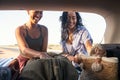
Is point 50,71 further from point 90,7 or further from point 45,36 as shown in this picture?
point 90,7

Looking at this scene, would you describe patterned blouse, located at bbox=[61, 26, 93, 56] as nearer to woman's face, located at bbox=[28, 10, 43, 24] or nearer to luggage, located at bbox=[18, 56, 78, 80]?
woman's face, located at bbox=[28, 10, 43, 24]

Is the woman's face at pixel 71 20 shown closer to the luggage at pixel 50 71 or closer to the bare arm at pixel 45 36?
the bare arm at pixel 45 36

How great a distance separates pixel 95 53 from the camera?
1.61 metres

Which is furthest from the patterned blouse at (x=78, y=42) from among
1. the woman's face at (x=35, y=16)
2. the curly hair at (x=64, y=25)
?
the woman's face at (x=35, y=16)

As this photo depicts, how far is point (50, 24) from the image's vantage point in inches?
73.5

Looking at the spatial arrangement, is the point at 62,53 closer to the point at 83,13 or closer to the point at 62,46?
the point at 62,46

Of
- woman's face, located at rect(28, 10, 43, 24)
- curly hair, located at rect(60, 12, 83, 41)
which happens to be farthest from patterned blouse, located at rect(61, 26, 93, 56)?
woman's face, located at rect(28, 10, 43, 24)

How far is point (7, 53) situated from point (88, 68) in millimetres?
585

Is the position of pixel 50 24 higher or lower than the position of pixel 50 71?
higher

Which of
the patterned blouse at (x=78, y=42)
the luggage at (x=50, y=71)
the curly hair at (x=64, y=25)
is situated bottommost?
the luggage at (x=50, y=71)

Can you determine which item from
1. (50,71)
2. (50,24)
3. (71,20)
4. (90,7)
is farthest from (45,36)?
(50,71)

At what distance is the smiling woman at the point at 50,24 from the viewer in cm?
181

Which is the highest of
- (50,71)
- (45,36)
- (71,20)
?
(71,20)

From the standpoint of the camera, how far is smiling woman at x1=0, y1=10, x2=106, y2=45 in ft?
5.95
